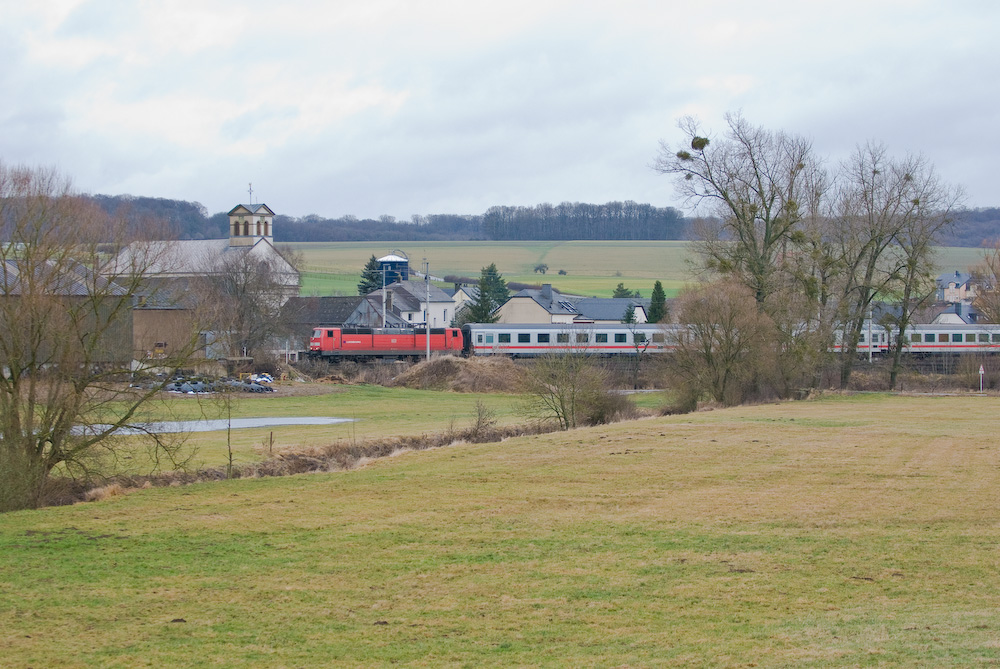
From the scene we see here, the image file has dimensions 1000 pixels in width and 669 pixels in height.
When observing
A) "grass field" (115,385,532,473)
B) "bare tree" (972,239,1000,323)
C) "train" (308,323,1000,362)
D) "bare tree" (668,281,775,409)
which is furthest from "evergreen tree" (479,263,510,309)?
"bare tree" (668,281,775,409)

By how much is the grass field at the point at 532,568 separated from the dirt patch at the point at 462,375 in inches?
1268

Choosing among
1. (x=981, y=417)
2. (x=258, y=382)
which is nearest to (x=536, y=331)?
(x=258, y=382)

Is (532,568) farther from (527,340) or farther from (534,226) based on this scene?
(534,226)

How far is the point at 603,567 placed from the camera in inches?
518

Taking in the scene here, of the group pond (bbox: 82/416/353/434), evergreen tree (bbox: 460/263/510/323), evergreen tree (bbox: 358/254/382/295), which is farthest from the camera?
evergreen tree (bbox: 358/254/382/295)

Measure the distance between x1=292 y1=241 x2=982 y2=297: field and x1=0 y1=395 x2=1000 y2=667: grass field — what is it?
88561mm

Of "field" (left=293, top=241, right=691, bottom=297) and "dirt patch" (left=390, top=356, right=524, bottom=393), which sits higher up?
"field" (left=293, top=241, right=691, bottom=297)

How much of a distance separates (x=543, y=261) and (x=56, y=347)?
113 meters

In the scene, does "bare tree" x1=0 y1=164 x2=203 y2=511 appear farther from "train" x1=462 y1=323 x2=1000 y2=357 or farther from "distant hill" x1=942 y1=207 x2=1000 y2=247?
"distant hill" x1=942 y1=207 x2=1000 y2=247

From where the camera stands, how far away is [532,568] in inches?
520

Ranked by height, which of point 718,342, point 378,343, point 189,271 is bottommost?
point 378,343

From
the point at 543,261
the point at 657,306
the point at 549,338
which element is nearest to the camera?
the point at 549,338

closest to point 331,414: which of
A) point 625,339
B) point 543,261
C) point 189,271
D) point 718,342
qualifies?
point 718,342

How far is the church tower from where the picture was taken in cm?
10638
